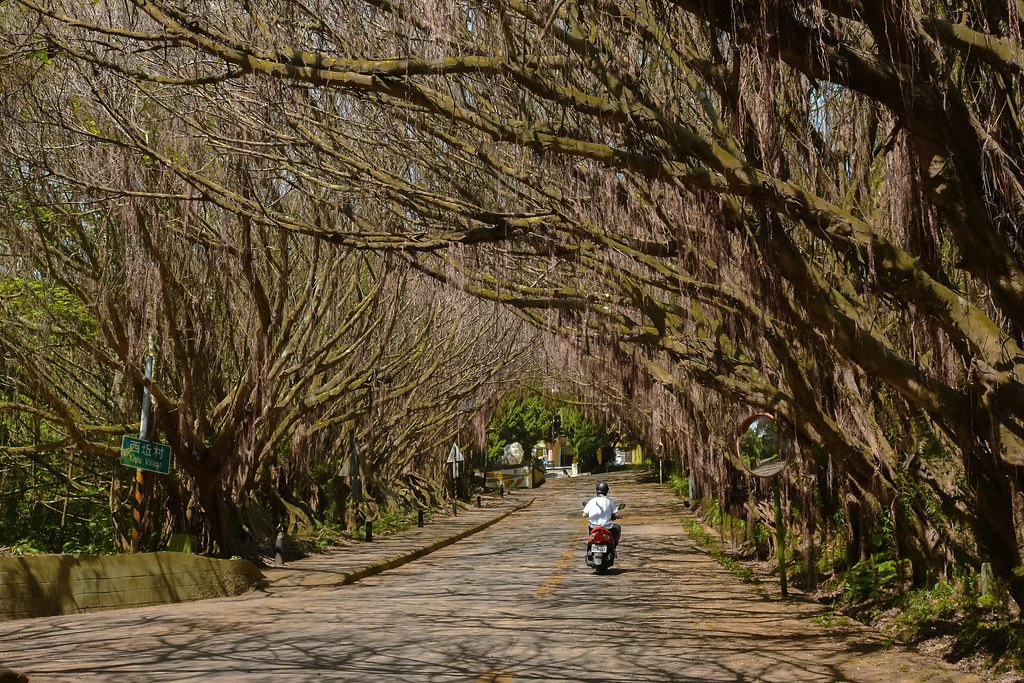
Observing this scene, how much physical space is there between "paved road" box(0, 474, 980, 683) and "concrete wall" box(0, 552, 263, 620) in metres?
0.37

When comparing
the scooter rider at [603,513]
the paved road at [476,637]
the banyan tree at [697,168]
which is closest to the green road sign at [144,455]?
the paved road at [476,637]

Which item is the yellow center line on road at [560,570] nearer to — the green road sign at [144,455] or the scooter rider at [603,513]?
the scooter rider at [603,513]

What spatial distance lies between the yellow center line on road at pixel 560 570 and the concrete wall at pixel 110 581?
15.8ft

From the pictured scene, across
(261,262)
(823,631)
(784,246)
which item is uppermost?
(261,262)

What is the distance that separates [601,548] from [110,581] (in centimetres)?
872

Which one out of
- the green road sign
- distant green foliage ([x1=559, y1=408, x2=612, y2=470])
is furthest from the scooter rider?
distant green foliage ([x1=559, y1=408, x2=612, y2=470])

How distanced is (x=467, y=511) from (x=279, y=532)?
82.7 feet

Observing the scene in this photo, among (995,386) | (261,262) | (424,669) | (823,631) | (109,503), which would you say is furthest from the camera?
(109,503)

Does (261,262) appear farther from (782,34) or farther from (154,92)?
(782,34)

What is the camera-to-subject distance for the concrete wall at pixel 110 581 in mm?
13273

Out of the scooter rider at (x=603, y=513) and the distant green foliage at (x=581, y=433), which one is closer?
the scooter rider at (x=603, y=513)

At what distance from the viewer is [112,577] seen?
14711 millimetres

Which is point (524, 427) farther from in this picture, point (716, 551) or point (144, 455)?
point (144, 455)

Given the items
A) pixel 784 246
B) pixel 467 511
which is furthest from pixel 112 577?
pixel 467 511
